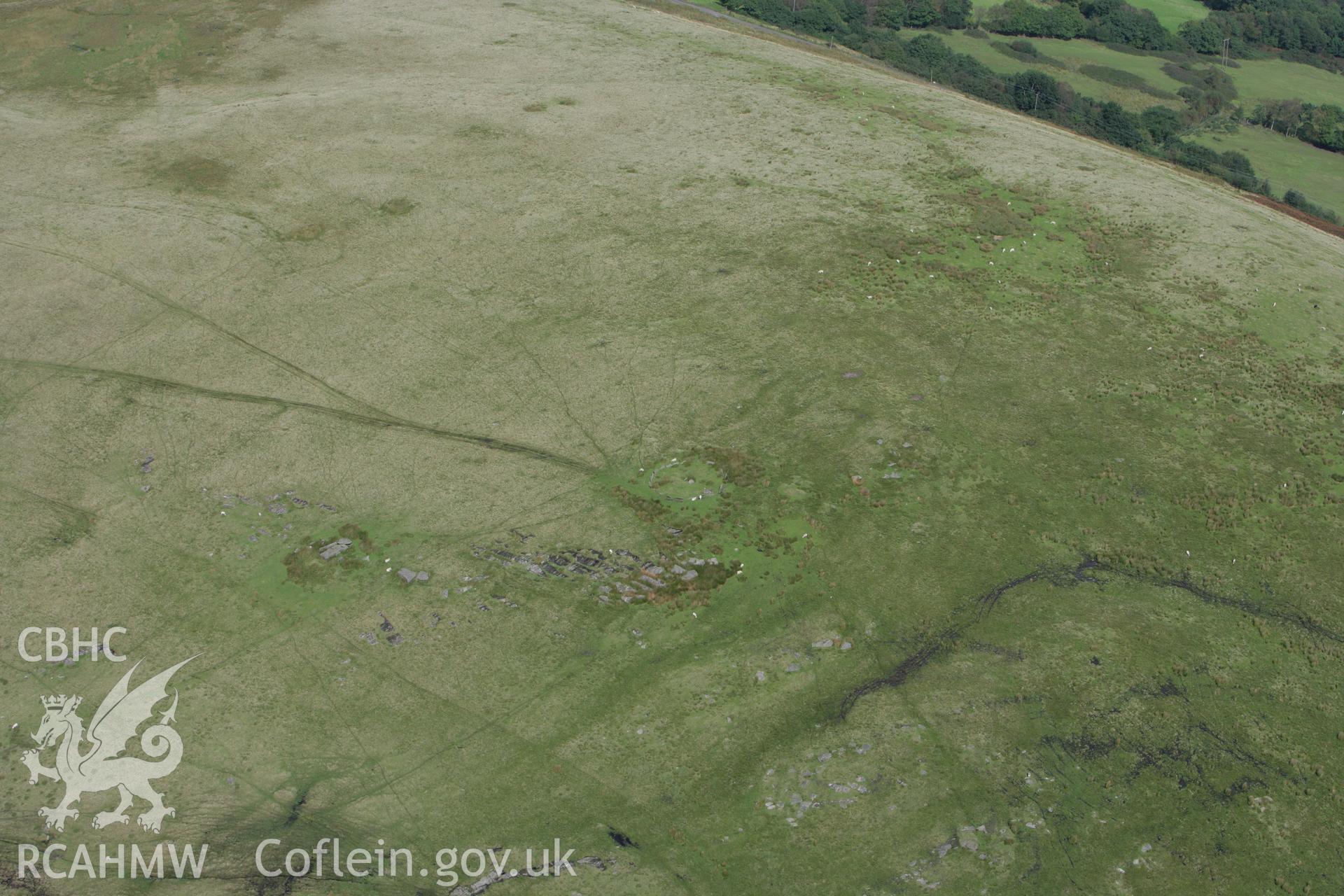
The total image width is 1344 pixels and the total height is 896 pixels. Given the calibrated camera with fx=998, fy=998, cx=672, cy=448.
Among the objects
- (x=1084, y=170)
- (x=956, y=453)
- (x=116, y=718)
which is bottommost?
(x=116, y=718)

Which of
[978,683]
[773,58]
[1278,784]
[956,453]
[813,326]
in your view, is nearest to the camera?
[1278,784]

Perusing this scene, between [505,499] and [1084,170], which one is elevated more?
[1084,170]

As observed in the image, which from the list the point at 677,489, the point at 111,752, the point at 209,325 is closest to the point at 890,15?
the point at 209,325

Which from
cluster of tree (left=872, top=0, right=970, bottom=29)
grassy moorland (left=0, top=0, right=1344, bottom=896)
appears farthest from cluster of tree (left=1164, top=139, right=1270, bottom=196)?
cluster of tree (left=872, top=0, right=970, bottom=29)

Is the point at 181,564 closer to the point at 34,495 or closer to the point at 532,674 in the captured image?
the point at 34,495

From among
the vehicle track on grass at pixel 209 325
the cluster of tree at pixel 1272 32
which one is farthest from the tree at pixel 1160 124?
the vehicle track on grass at pixel 209 325

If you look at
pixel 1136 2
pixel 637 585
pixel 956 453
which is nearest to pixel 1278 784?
pixel 956 453

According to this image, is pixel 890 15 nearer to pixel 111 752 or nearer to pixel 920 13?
pixel 920 13

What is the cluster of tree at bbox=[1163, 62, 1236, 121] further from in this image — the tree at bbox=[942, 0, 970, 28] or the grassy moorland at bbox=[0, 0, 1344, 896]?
the grassy moorland at bbox=[0, 0, 1344, 896]
